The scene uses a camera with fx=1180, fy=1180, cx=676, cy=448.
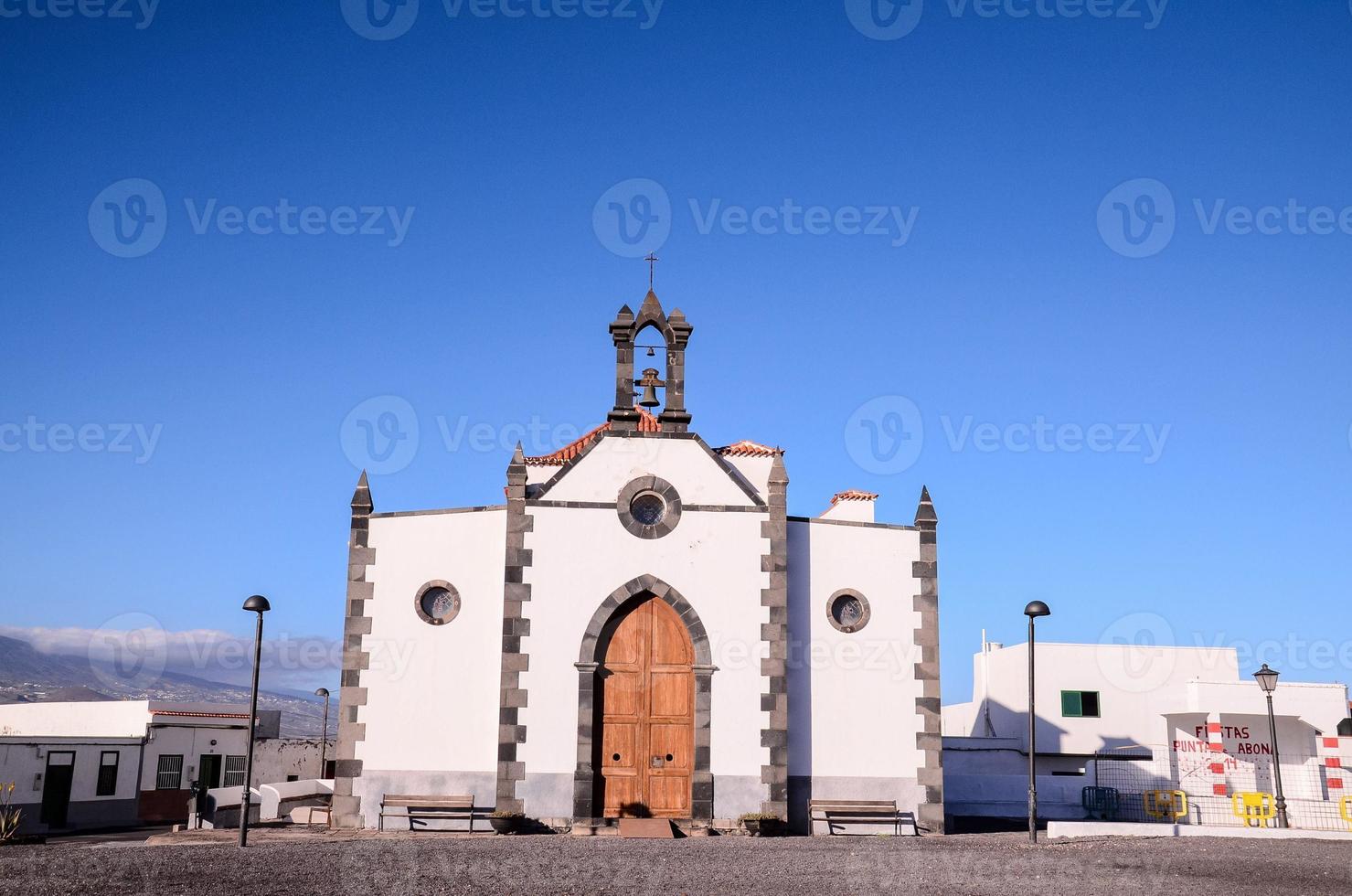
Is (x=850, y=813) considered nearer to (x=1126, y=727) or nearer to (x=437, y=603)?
(x=437, y=603)

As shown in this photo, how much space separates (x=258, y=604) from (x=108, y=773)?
22.0m

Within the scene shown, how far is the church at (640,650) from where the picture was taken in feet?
73.9

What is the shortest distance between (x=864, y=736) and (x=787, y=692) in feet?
5.75

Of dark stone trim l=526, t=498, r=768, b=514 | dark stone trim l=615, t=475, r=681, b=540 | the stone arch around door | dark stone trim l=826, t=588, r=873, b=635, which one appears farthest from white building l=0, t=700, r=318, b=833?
dark stone trim l=826, t=588, r=873, b=635

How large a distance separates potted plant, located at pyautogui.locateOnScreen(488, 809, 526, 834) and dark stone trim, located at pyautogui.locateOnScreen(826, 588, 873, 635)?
7.17 metres

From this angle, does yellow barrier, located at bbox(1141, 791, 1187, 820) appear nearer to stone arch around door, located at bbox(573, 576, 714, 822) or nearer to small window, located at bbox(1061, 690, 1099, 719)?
stone arch around door, located at bbox(573, 576, 714, 822)

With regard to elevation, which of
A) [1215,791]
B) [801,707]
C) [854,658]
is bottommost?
[1215,791]

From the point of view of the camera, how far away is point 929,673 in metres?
23.7

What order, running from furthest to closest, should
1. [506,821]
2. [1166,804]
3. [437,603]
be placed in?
[1166,804] < [437,603] < [506,821]

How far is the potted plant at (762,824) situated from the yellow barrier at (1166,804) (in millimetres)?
8818

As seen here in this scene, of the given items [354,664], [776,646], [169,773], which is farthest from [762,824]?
[169,773]

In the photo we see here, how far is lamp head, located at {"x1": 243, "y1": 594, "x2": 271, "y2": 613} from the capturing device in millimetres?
19422

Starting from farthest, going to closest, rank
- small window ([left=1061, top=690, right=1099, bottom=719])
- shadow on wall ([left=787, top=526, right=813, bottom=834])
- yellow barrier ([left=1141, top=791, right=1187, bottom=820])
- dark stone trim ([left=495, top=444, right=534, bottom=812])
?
small window ([left=1061, top=690, right=1099, bottom=719]), yellow barrier ([left=1141, top=791, right=1187, bottom=820]), shadow on wall ([left=787, top=526, right=813, bottom=834]), dark stone trim ([left=495, top=444, right=534, bottom=812])

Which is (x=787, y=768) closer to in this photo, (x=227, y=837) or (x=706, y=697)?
(x=706, y=697)
